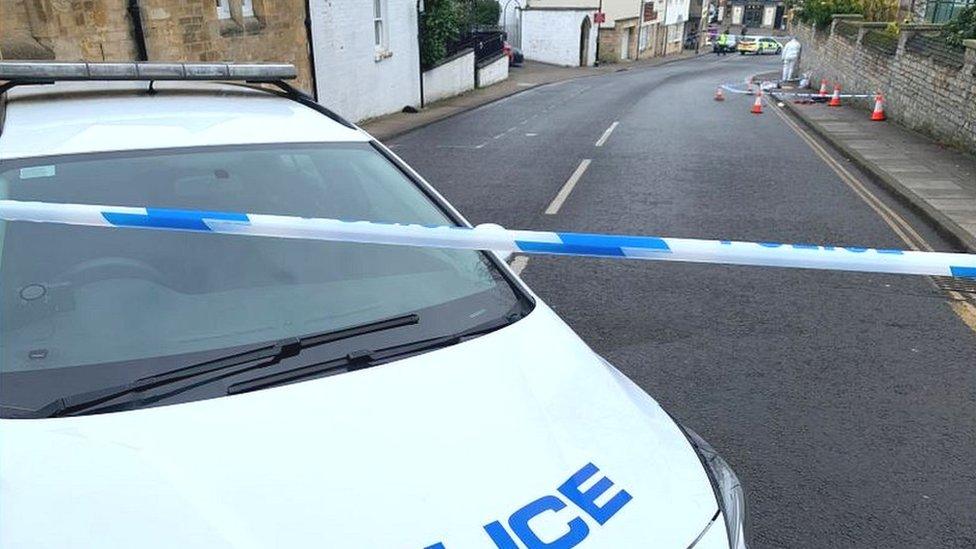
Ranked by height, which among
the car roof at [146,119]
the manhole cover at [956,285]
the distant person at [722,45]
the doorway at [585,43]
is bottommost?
the distant person at [722,45]

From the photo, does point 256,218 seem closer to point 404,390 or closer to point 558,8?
point 404,390

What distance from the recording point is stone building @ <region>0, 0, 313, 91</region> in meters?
8.95

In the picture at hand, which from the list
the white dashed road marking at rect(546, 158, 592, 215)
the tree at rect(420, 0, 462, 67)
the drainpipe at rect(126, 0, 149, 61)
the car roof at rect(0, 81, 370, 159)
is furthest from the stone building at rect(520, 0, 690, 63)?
the car roof at rect(0, 81, 370, 159)

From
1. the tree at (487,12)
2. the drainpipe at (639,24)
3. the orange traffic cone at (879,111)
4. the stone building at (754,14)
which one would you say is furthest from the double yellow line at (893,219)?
the stone building at (754,14)

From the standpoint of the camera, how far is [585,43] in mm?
47406

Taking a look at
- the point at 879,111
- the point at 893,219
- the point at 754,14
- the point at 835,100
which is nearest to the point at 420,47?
the point at 835,100

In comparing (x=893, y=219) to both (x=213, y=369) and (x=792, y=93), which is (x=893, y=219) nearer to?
(x=213, y=369)

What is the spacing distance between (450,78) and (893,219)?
1767cm

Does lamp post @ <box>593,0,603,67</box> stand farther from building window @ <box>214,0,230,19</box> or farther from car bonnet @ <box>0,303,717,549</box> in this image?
car bonnet @ <box>0,303,717,549</box>

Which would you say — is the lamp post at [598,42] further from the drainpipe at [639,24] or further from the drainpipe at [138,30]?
the drainpipe at [138,30]

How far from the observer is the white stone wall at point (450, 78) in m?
22.0

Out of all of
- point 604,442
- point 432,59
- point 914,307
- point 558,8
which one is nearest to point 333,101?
point 432,59

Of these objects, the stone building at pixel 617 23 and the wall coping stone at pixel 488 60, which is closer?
the wall coping stone at pixel 488 60

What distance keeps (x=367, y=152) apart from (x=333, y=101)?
45.7ft
